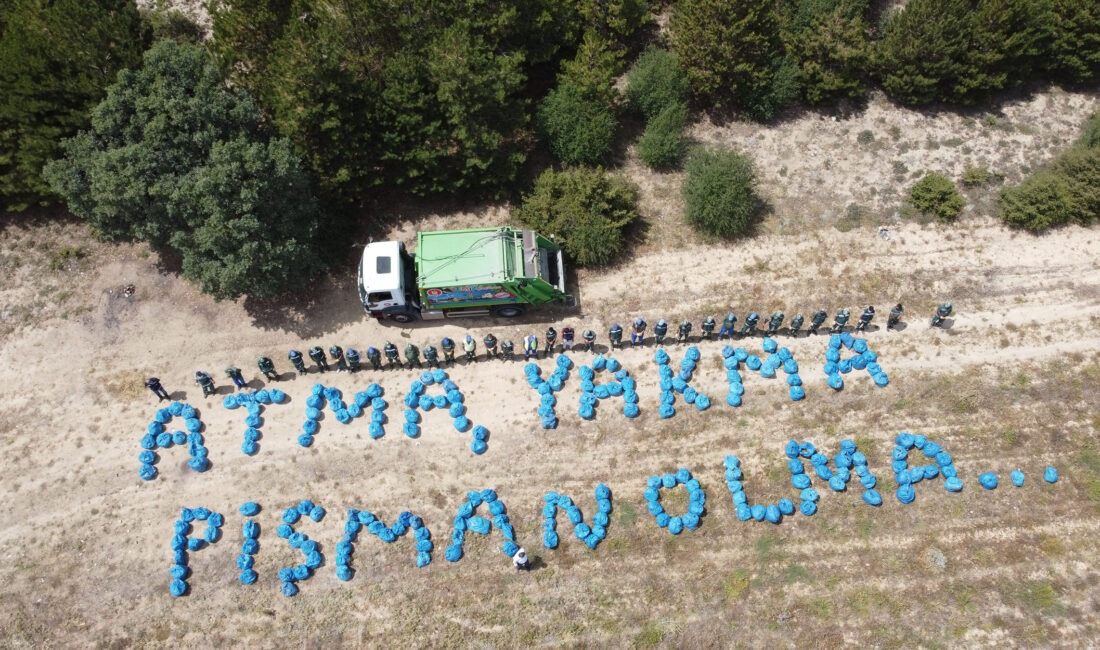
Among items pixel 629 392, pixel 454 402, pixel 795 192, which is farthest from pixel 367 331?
pixel 795 192

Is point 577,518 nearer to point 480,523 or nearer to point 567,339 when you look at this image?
point 480,523

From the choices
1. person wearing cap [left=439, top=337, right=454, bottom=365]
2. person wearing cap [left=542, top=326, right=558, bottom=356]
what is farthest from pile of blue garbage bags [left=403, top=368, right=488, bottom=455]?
person wearing cap [left=542, top=326, right=558, bottom=356]

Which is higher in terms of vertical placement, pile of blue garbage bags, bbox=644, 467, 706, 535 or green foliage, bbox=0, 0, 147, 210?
green foliage, bbox=0, 0, 147, 210

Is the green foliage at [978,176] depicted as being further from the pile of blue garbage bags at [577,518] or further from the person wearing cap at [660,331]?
the pile of blue garbage bags at [577,518]

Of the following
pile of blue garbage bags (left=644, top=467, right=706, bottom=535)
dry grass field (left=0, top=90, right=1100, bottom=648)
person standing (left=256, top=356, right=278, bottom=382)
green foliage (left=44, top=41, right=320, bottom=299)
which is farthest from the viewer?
person standing (left=256, top=356, right=278, bottom=382)

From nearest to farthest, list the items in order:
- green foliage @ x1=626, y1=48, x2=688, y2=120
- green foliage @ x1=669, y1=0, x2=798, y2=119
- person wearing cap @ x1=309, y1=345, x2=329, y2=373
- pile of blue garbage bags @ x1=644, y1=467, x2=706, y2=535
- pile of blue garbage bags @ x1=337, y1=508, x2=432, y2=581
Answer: pile of blue garbage bags @ x1=337, y1=508, x2=432, y2=581 → pile of blue garbage bags @ x1=644, y1=467, x2=706, y2=535 → person wearing cap @ x1=309, y1=345, x2=329, y2=373 → green foliage @ x1=669, y1=0, x2=798, y2=119 → green foliage @ x1=626, y1=48, x2=688, y2=120

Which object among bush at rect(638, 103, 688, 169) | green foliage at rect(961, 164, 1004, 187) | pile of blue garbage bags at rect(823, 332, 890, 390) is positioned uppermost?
bush at rect(638, 103, 688, 169)

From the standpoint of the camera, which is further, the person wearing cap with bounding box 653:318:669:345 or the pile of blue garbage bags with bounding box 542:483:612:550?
the person wearing cap with bounding box 653:318:669:345

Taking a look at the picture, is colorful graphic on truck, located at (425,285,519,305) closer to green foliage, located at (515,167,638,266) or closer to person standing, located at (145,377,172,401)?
green foliage, located at (515,167,638,266)
